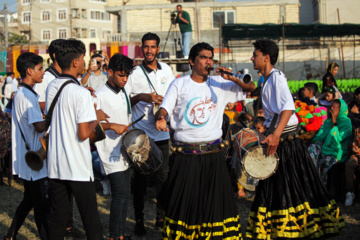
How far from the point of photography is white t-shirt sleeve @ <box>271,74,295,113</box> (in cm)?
445

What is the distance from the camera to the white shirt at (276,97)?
448 centimetres

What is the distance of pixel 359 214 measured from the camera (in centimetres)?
632

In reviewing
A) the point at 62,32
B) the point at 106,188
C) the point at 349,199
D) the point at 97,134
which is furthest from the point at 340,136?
the point at 62,32

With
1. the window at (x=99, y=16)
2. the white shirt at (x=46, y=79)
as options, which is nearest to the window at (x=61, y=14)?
the window at (x=99, y=16)

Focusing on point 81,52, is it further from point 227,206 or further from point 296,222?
point 296,222

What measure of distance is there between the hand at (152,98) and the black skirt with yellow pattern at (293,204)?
146 centimetres

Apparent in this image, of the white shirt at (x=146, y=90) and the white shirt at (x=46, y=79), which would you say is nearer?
the white shirt at (x=46, y=79)

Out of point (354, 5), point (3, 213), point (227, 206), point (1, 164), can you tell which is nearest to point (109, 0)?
point (354, 5)

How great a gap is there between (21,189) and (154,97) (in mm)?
4376

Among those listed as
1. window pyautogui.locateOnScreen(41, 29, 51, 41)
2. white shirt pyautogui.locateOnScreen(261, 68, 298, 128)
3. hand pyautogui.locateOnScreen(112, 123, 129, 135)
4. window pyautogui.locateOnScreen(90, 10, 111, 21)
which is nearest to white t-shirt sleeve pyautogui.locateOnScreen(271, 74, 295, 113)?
white shirt pyautogui.locateOnScreen(261, 68, 298, 128)

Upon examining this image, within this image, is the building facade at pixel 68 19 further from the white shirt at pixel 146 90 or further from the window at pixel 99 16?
the white shirt at pixel 146 90

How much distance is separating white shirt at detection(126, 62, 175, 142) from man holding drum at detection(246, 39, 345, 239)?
1.52 m

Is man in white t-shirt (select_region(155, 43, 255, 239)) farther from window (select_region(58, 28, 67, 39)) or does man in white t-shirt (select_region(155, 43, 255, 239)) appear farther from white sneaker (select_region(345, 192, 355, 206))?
window (select_region(58, 28, 67, 39))

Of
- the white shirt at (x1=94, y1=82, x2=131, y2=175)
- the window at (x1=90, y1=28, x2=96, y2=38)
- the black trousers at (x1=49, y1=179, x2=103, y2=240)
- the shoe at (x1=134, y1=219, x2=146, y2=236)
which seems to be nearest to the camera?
the black trousers at (x1=49, y1=179, x2=103, y2=240)
